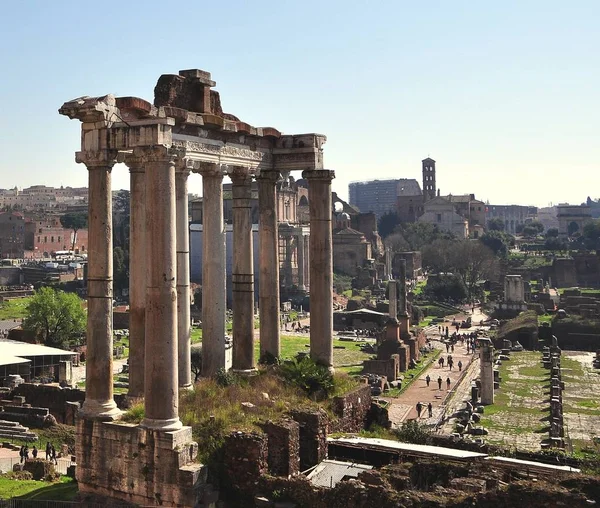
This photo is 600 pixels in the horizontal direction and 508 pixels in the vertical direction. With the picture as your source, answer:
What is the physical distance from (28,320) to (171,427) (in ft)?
127

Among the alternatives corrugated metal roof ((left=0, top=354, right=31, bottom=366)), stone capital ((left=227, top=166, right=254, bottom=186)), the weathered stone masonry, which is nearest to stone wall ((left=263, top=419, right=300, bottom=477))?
the weathered stone masonry

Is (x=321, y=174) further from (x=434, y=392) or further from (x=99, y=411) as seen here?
(x=434, y=392)

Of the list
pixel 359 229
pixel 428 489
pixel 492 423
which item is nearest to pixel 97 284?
pixel 428 489

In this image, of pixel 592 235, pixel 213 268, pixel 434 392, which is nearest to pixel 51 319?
pixel 434 392

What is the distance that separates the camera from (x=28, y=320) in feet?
157

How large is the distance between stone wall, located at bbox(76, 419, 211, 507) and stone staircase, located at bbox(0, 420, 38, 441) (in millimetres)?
15321

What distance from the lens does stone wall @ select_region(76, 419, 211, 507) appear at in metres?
12.2

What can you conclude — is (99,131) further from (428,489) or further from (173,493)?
(428,489)

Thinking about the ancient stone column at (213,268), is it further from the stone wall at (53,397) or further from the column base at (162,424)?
the stone wall at (53,397)

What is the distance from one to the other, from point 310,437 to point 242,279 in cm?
428

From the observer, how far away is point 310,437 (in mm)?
13852

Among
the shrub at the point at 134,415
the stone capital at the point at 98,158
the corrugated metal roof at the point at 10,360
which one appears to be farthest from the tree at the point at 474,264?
Answer: the stone capital at the point at 98,158

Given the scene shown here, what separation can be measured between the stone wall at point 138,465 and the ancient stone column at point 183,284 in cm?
235

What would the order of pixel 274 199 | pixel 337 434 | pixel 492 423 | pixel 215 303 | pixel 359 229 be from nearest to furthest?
pixel 337 434, pixel 215 303, pixel 274 199, pixel 492 423, pixel 359 229
